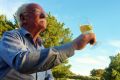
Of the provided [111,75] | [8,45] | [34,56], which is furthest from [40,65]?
[111,75]

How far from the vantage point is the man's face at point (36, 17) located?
5.21 metres

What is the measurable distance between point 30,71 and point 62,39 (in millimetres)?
52525

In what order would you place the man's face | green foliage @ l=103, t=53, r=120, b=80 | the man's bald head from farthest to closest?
green foliage @ l=103, t=53, r=120, b=80, the man's bald head, the man's face

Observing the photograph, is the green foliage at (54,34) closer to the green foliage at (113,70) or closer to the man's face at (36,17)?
the green foliage at (113,70)

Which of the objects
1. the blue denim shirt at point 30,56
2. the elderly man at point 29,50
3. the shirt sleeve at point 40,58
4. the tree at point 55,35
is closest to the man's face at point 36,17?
the elderly man at point 29,50

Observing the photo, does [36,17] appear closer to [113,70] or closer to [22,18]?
[22,18]

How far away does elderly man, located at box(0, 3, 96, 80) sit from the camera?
14.4 ft

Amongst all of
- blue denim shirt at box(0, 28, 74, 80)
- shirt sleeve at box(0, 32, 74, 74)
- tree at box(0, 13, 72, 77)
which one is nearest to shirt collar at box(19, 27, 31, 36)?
blue denim shirt at box(0, 28, 74, 80)

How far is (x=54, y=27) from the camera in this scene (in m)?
56.4

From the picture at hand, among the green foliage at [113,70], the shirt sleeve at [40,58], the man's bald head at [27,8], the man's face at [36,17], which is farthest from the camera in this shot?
the green foliage at [113,70]

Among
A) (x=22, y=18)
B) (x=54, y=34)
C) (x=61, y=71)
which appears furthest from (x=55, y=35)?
(x=22, y=18)

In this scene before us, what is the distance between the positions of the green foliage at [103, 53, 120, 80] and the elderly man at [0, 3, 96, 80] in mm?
50169

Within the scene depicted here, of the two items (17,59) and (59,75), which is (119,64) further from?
(17,59)

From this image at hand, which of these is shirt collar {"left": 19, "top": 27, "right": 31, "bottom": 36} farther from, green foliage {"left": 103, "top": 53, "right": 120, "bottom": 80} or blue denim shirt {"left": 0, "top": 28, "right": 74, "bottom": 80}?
green foliage {"left": 103, "top": 53, "right": 120, "bottom": 80}
